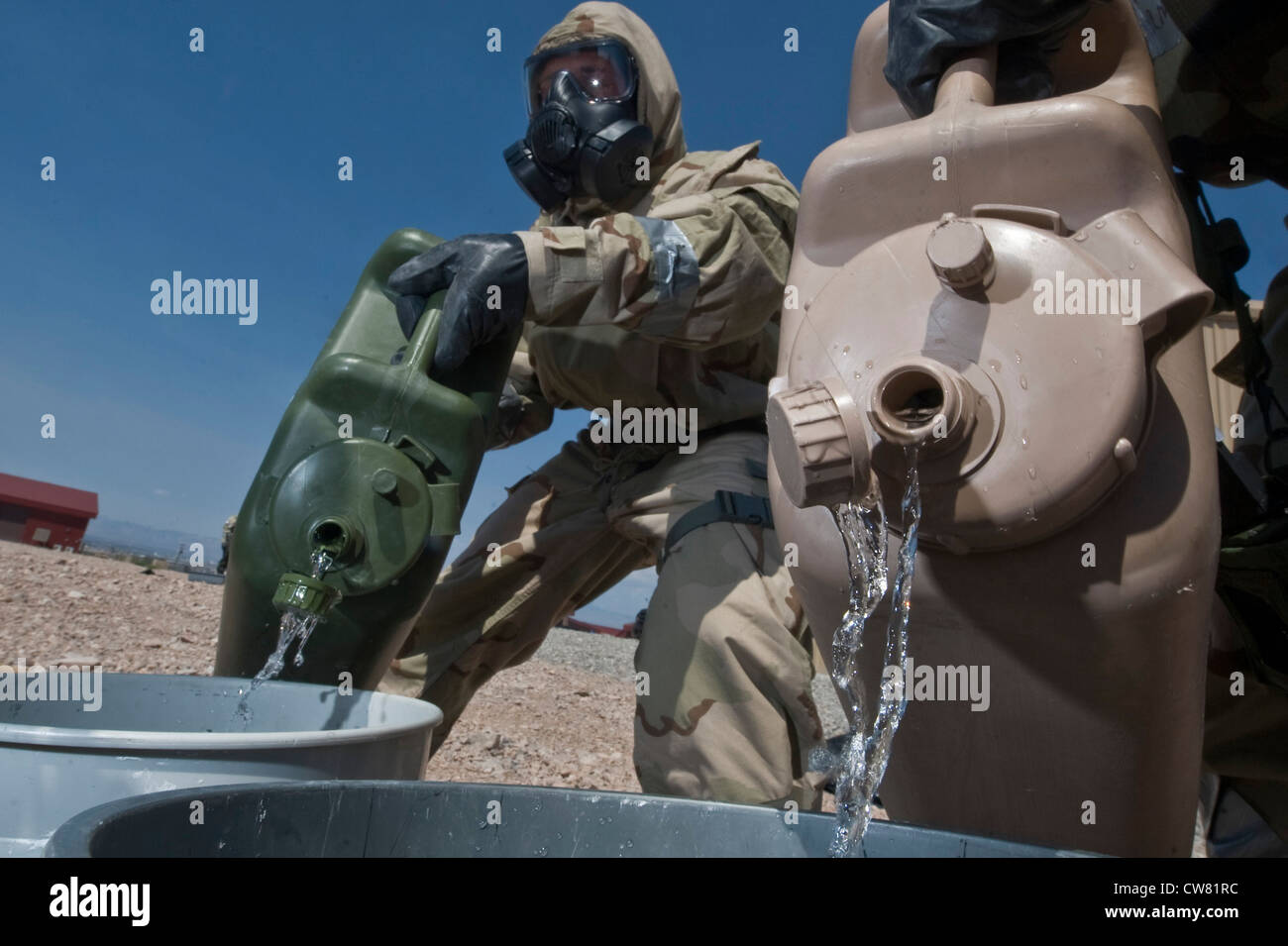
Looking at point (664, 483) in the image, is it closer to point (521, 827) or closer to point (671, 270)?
point (671, 270)

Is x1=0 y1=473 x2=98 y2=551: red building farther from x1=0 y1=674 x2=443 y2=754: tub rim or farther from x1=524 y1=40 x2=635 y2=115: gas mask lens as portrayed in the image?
x1=0 y1=674 x2=443 y2=754: tub rim

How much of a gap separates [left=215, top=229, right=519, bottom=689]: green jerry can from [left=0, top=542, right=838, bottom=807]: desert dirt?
0.70 m

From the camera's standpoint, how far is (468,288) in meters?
1.87

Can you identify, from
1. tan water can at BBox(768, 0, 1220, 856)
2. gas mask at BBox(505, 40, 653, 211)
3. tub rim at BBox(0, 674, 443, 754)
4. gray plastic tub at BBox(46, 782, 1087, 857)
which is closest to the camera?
gray plastic tub at BBox(46, 782, 1087, 857)

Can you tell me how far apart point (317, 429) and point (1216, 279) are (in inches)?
61.2

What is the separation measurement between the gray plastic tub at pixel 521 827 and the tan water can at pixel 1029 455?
33 centimetres

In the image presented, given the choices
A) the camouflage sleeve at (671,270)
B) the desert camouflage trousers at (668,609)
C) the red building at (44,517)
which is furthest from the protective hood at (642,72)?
the red building at (44,517)

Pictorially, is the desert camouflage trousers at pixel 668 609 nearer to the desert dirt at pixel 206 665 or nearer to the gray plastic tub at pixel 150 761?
the desert dirt at pixel 206 665

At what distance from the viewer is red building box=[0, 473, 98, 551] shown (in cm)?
874

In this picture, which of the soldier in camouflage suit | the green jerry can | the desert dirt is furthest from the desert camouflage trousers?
the green jerry can

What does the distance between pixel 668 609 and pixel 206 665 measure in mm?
2815

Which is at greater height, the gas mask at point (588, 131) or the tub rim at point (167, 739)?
the gas mask at point (588, 131)

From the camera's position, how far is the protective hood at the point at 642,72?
264cm
